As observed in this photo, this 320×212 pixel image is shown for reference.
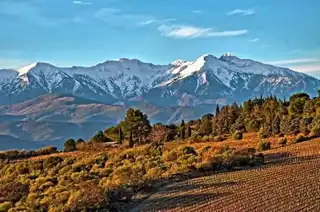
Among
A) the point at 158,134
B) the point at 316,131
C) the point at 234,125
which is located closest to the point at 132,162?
the point at 316,131

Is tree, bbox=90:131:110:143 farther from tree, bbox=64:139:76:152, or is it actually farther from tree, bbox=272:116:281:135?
tree, bbox=272:116:281:135

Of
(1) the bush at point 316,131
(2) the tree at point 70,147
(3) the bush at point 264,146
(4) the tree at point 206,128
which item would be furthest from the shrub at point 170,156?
(4) the tree at point 206,128

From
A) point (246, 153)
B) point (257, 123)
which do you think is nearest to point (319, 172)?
point (246, 153)

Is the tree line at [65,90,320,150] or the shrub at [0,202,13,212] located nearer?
the shrub at [0,202,13,212]

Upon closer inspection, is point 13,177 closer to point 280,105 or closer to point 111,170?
point 111,170

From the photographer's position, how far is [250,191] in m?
32.1

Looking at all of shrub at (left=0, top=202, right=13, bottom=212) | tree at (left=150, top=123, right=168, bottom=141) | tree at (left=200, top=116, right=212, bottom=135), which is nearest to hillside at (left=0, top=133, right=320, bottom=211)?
shrub at (left=0, top=202, right=13, bottom=212)

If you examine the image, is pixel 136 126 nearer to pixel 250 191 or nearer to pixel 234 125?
pixel 234 125

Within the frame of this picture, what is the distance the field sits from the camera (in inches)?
1148

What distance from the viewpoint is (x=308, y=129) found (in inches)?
2486

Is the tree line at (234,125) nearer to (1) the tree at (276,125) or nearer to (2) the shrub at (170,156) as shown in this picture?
(1) the tree at (276,125)

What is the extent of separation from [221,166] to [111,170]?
37.4 ft

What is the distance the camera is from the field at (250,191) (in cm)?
2916

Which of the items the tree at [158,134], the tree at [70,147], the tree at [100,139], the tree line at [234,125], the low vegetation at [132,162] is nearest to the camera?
the low vegetation at [132,162]
